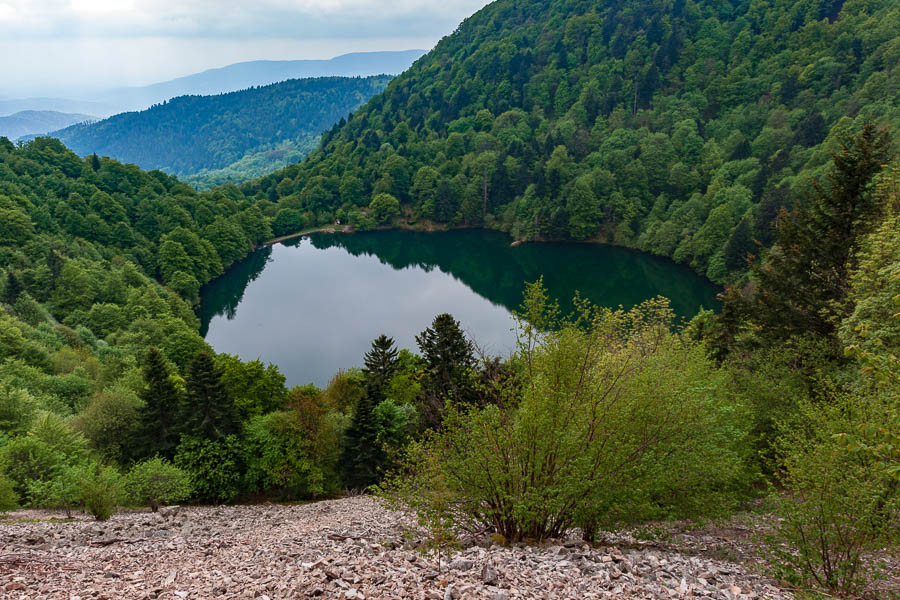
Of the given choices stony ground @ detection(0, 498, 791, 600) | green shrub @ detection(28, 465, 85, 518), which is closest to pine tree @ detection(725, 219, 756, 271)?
stony ground @ detection(0, 498, 791, 600)

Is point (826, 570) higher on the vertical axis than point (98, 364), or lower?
higher

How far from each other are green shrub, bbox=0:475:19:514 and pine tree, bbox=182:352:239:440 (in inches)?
329

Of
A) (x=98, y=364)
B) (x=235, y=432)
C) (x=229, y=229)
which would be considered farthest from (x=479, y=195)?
(x=235, y=432)

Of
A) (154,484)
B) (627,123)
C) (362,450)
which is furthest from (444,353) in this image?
(627,123)

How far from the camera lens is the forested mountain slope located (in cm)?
8494

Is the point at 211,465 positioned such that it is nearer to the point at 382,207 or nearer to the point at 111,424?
the point at 111,424

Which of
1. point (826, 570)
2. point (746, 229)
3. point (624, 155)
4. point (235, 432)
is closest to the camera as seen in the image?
point (826, 570)

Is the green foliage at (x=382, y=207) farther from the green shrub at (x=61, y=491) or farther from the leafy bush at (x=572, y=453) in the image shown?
the leafy bush at (x=572, y=453)

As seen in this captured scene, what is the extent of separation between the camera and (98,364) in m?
41.5

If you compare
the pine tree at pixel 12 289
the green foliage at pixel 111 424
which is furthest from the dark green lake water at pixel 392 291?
the green foliage at pixel 111 424

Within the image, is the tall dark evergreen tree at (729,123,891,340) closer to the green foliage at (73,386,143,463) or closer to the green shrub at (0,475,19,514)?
the green shrub at (0,475,19,514)

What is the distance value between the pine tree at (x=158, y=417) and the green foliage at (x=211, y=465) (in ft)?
3.27

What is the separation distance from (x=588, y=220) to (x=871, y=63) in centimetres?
5756

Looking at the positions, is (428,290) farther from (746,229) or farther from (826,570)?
(826,570)
